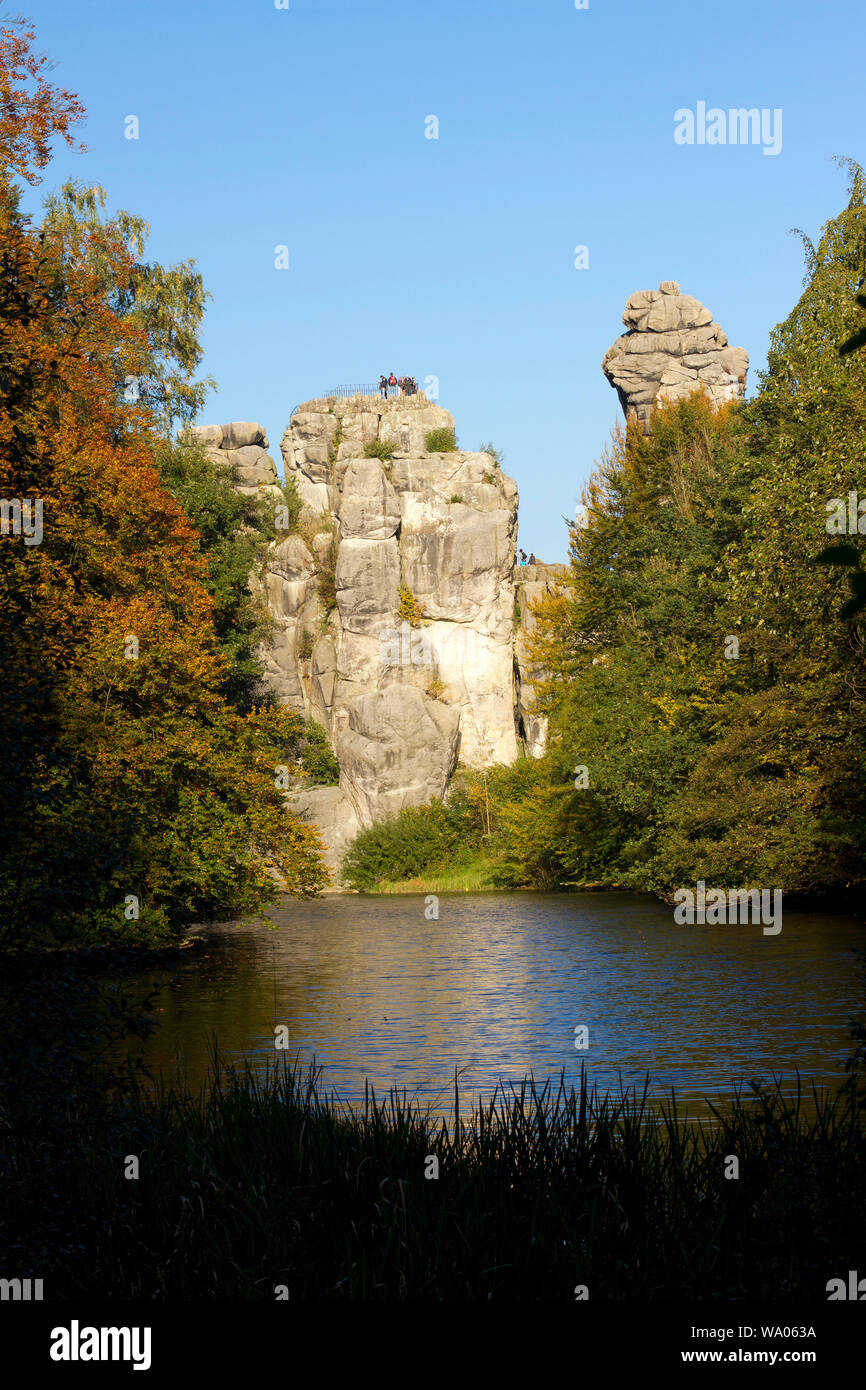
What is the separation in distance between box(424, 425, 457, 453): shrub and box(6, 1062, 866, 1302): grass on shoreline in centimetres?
5317

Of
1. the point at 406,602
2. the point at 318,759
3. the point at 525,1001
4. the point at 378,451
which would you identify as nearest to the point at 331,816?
the point at 318,759

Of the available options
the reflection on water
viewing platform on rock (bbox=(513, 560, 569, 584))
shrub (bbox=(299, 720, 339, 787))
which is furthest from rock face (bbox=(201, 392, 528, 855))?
the reflection on water

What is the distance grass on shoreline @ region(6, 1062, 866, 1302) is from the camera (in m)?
5.23

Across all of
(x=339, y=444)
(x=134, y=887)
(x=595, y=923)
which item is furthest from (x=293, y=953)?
(x=339, y=444)

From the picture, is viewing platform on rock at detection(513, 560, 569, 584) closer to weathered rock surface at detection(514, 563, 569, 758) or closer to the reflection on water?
weathered rock surface at detection(514, 563, 569, 758)

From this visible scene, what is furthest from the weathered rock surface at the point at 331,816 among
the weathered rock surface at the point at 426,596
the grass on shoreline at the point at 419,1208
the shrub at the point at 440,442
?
the grass on shoreline at the point at 419,1208

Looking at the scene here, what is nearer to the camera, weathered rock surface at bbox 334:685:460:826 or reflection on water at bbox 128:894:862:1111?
reflection on water at bbox 128:894:862:1111

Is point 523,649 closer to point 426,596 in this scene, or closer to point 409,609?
point 426,596

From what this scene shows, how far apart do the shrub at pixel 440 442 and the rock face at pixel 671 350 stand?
15212 mm

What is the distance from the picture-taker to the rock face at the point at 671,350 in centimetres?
6912

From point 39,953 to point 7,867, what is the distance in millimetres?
620

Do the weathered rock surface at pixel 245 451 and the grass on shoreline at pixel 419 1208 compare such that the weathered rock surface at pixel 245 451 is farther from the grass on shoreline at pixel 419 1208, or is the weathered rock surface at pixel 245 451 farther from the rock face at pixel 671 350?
the grass on shoreline at pixel 419 1208

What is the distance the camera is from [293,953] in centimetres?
3025

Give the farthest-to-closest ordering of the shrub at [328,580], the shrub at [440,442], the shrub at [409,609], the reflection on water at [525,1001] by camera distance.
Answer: the shrub at [440,442] < the shrub at [328,580] < the shrub at [409,609] < the reflection on water at [525,1001]
